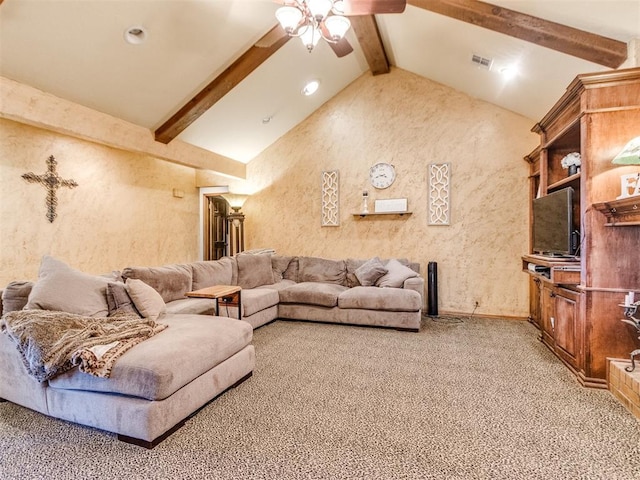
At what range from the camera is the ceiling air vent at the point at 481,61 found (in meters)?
3.74

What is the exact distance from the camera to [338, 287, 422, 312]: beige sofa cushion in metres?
3.96

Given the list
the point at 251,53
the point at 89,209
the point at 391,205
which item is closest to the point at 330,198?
the point at 391,205

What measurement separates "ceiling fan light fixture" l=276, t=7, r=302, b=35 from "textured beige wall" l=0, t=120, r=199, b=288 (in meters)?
3.41

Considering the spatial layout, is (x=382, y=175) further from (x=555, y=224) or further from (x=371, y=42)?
(x=555, y=224)

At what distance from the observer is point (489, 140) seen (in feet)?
15.6

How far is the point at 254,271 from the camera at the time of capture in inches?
189

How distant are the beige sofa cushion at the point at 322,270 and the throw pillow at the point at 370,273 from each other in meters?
0.37

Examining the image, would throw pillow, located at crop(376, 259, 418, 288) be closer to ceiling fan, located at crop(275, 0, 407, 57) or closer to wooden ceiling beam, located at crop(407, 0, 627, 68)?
wooden ceiling beam, located at crop(407, 0, 627, 68)

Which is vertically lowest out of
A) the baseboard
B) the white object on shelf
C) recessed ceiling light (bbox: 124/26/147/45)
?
the baseboard

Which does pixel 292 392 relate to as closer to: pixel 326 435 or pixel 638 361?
pixel 326 435

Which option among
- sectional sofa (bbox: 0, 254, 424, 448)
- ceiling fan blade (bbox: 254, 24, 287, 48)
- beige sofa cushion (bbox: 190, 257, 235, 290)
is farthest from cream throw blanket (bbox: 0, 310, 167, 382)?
ceiling fan blade (bbox: 254, 24, 287, 48)

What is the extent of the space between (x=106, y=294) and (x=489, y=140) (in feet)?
16.2

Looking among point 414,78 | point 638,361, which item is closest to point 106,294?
point 638,361

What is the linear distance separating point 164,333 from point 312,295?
7.46 feet
